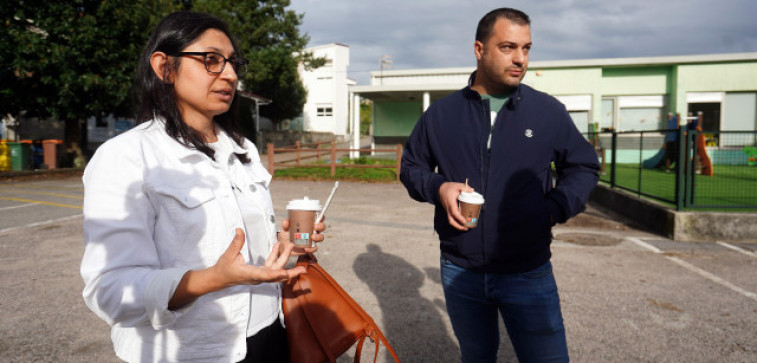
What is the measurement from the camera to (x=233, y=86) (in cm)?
186

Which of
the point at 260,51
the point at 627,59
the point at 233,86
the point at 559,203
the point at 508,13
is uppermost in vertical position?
the point at 260,51

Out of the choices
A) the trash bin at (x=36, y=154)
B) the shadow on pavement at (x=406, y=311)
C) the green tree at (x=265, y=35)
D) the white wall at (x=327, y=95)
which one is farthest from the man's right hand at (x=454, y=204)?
the white wall at (x=327, y=95)

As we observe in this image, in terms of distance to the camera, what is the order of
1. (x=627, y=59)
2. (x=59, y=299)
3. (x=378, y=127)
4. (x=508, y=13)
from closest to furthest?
(x=508, y=13) → (x=59, y=299) → (x=627, y=59) → (x=378, y=127)

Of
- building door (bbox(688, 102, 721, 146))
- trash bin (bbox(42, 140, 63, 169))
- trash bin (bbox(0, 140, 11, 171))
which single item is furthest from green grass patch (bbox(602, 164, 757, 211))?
trash bin (bbox(0, 140, 11, 171))

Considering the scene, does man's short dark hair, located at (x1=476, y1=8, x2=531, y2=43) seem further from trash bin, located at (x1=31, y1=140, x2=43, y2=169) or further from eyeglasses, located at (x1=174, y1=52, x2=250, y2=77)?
trash bin, located at (x1=31, y1=140, x2=43, y2=169)

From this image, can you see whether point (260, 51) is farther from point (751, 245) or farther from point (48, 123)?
point (751, 245)

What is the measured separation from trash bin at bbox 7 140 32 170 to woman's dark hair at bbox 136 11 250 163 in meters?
20.4

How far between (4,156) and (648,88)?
2661 cm

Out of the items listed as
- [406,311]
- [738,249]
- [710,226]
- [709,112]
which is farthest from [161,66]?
[709,112]

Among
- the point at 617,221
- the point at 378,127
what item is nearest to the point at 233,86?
the point at 617,221

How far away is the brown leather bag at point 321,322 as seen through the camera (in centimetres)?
181

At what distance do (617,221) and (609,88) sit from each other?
48.0 feet

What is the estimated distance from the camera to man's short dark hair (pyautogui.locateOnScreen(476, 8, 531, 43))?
247 centimetres

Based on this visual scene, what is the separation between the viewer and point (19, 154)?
17875mm
